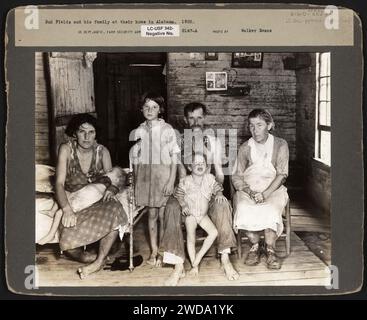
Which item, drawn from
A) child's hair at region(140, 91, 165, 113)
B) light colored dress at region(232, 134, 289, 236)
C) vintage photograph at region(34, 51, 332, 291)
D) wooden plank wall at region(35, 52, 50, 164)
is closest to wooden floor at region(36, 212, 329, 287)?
vintage photograph at region(34, 51, 332, 291)

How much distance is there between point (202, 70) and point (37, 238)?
82cm

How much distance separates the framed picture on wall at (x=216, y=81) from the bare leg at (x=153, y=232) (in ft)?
1.54

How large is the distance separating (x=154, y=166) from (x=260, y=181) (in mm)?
374

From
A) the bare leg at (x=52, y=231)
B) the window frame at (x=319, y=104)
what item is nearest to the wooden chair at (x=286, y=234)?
the window frame at (x=319, y=104)

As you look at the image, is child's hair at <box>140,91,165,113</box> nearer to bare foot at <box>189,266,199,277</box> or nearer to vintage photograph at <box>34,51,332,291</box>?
vintage photograph at <box>34,51,332,291</box>

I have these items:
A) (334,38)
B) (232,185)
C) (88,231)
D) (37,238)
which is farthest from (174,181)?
(334,38)

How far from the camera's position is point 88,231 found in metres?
1.90

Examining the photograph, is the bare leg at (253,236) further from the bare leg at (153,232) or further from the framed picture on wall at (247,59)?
the framed picture on wall at (247,59)

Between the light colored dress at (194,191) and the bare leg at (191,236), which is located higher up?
the light colored dress at (194,191)

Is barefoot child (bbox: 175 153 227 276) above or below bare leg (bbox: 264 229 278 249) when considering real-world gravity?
above

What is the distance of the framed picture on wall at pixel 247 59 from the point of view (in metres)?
1.87

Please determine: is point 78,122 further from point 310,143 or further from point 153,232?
point 310,143

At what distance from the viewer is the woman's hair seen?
1.88 metres

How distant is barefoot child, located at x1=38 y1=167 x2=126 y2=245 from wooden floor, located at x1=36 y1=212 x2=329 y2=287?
0.07 m
